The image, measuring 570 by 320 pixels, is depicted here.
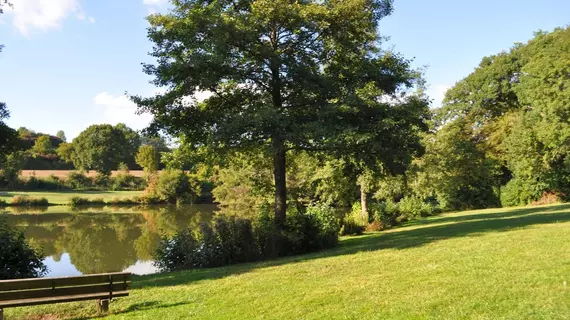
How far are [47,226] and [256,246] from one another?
25.3 metres

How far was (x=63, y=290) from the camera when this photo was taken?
700 centimetres

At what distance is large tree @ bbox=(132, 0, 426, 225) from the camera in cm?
1313

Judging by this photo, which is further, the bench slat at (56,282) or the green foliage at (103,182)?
the green foliage at (103,182)

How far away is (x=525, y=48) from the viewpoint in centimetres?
3953

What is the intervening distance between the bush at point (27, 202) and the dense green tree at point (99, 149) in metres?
24.4

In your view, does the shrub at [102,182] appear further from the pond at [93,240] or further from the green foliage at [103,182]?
the pond at [93,240]

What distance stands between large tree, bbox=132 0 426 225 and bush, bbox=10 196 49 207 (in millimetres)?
45786

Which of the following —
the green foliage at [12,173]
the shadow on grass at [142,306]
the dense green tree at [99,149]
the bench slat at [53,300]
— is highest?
the dense green tree at [99,149]

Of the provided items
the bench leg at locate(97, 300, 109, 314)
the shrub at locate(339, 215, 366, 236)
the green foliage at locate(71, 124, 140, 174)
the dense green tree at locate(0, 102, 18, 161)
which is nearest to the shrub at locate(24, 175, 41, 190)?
the green foliage at locate(71, 124, 140, 174)

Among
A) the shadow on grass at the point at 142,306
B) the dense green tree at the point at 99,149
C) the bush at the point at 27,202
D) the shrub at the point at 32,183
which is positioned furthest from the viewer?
the dense green tree at the point at 99,149

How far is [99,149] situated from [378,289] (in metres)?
81.0

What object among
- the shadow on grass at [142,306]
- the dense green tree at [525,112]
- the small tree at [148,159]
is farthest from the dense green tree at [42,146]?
the shadow on grass at [142,306]

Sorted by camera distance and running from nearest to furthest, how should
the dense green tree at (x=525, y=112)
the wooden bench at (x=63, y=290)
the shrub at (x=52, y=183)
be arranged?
the wooden bench at (x=63, y=290)
the dense green tree at (x=525, y=112)
the shrub at (x=52, y=183)

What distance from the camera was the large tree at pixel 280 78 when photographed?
517 inches
